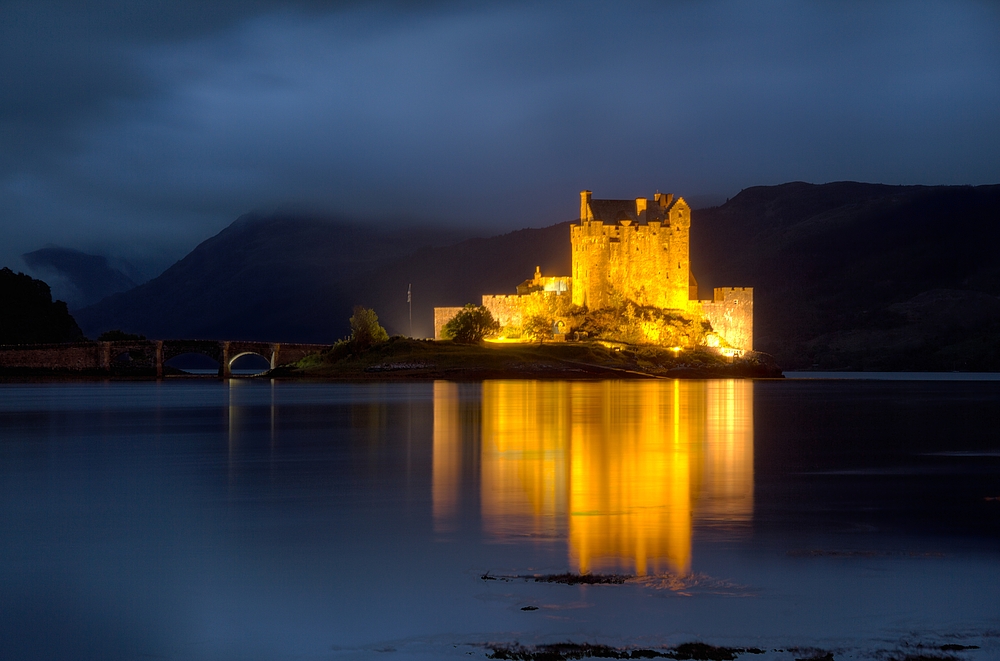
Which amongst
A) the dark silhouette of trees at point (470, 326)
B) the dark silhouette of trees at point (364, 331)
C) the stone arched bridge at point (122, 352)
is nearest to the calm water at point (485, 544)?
the dark silhouette of trees at point (470, 326)

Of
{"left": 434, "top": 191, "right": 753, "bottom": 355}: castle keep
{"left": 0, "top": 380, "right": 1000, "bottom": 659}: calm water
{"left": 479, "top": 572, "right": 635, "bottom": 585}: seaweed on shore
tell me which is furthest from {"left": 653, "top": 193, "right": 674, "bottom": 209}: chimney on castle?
{"left": 479, "top": 572, "right": 635, "bottom": 585}: seaweed on shore

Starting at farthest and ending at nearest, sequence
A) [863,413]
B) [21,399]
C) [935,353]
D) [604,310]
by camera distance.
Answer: [935,353]
[604,310]
[21,399]
[863,413]

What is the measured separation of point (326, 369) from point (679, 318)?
108 feet

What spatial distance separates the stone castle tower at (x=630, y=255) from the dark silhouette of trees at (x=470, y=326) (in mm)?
8455

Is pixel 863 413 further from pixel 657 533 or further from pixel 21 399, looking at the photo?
pixel 21 399

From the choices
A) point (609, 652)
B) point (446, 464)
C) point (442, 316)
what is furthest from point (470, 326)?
point (609, 652)

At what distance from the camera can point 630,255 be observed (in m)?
102

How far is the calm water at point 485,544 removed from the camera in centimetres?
1113

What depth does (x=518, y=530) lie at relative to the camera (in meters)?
16.6

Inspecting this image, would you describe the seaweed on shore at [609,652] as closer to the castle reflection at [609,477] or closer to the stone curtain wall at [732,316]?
the castle reflection at [609,477]

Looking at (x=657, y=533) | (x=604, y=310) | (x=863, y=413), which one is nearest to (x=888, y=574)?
(x=657, y=533)

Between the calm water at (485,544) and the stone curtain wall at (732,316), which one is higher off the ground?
the stone curtain wall at (732,316)

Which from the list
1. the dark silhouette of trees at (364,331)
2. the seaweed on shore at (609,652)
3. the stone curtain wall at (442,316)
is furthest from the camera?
the stone curtain wall at (442,316)

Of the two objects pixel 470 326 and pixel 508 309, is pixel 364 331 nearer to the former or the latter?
pixel 470 326
